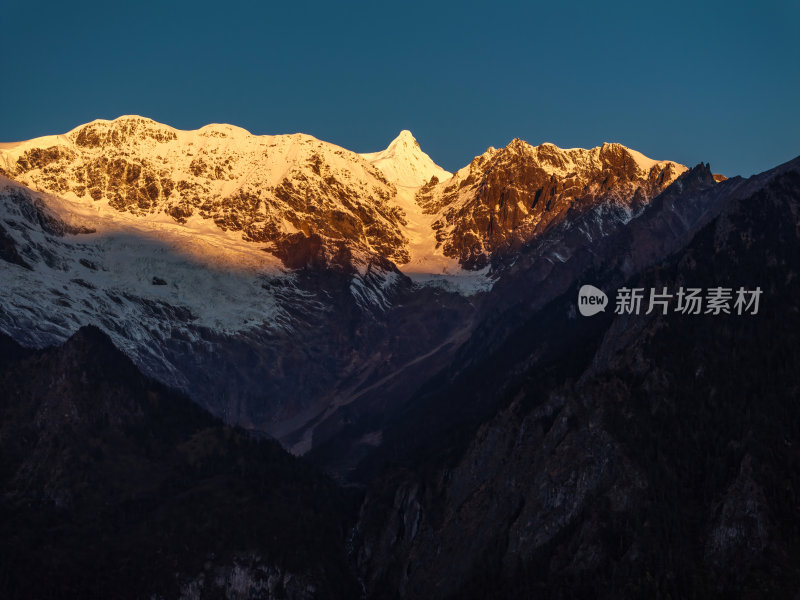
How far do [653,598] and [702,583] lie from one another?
7.74 meters

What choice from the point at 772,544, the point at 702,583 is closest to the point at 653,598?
the point at 702,583

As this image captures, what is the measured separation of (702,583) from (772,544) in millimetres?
12342

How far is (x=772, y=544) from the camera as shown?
199 m

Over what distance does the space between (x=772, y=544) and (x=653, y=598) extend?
1992 centimetres

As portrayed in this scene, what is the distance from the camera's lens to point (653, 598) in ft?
654

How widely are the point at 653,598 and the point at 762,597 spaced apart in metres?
17.2

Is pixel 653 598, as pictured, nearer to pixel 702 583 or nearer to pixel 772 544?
pixel 702 583

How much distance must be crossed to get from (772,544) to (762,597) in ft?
39.5

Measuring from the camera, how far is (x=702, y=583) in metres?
198

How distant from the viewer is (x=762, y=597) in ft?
621
